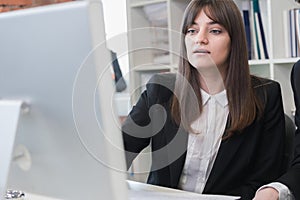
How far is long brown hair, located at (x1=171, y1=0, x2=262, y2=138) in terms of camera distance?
142 centimetres

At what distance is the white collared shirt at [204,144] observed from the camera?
1.44 meters

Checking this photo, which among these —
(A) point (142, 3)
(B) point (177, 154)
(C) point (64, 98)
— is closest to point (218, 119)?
(B) point (177, 154)

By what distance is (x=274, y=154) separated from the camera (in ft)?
4.67

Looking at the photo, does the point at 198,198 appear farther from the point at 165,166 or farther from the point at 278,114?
the point at 278,114

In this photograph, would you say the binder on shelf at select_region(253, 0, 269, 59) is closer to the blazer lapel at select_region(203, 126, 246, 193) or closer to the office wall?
the blazer lapel at select_region(203, 126, 246, 193)

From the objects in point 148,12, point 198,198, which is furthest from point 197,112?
point 148,12

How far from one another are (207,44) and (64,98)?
75 centimetres

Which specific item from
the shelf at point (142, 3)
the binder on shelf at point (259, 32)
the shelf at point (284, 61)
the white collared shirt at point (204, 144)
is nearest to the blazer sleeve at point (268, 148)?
the white collared shirt at point (204, 144)

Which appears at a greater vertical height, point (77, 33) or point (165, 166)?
point (77, 33)

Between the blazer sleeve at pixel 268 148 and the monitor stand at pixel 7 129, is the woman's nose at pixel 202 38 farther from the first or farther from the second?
the monitor stand at pixel 7 129

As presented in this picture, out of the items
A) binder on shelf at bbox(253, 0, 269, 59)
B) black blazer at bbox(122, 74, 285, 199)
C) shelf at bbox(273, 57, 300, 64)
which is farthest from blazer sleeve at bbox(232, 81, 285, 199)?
binder on shelf at bbox(253, 0, 269, 59)

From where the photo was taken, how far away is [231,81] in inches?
56.9

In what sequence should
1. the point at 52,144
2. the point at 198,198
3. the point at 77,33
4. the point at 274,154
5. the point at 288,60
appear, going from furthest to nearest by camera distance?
the point at 288,60
the point at 274,154
the point at 198,198
the point at 52,144
the point at 77,33

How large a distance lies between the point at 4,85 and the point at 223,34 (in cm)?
79
